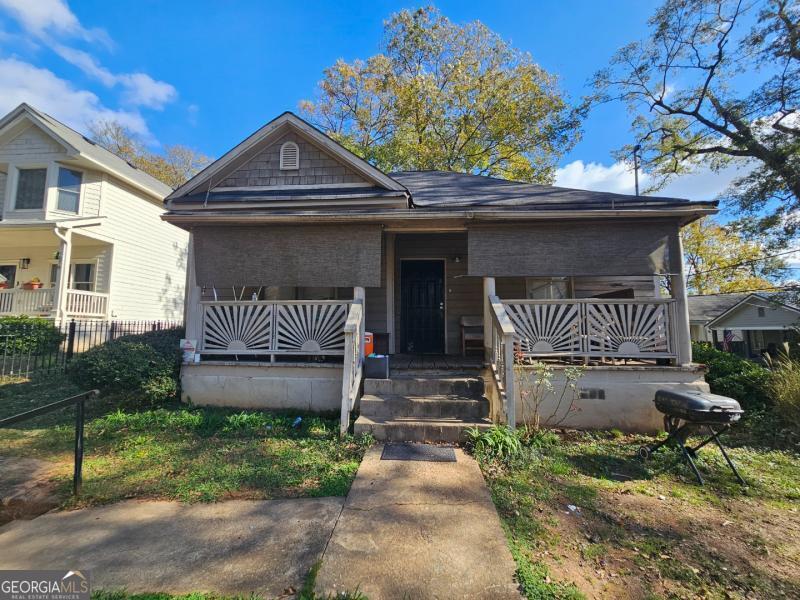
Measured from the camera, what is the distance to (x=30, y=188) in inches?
498

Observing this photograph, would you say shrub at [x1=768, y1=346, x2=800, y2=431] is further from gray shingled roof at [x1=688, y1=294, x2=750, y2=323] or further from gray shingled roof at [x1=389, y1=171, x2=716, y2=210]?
gray shingled roof at [x1=688, y1=294, x2=750, y2=323]

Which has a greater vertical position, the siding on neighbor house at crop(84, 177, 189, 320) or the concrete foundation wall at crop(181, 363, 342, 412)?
the siding on neighbor house at crop(84, 177, 189, 320)

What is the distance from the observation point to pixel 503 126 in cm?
1794

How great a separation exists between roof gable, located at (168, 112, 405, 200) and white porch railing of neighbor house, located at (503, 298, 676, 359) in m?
4.26

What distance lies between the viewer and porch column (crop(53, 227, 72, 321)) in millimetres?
10992

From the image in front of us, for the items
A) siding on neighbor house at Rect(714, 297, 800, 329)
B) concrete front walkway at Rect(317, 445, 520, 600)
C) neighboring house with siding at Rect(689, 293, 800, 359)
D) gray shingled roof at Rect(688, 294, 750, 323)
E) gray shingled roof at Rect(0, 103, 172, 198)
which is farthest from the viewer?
gray shingled roof at Rect(688, 294, 750, 323)

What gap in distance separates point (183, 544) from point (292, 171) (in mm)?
7084

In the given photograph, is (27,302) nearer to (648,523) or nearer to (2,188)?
(2,188)

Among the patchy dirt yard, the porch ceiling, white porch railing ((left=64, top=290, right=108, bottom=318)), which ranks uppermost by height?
the porch ceiling

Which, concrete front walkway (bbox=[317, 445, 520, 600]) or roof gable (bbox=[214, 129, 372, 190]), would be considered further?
roof gable (bbox=[214, 129, 372, 190])

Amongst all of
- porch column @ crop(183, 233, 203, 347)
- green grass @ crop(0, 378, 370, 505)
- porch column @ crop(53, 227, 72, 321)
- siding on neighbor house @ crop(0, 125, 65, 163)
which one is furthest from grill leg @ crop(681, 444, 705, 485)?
siding on neighbor house @ crop(0, 125, 65, 163)

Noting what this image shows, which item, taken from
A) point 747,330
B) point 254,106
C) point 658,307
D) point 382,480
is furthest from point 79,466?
point 747,330

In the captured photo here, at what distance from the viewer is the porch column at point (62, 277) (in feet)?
36.1

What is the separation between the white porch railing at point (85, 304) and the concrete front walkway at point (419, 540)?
1269cm
